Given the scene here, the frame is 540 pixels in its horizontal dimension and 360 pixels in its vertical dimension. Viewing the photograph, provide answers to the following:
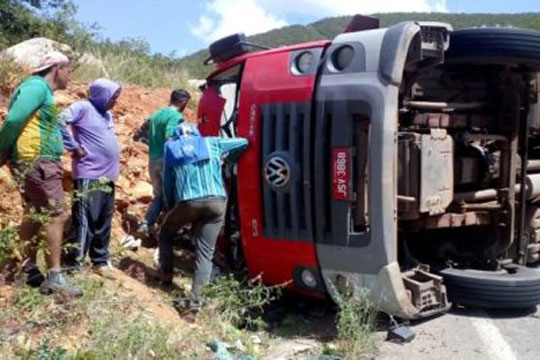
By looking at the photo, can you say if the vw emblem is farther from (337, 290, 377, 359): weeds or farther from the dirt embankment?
the dirt embankment

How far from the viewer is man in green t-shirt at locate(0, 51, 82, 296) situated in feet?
15.4

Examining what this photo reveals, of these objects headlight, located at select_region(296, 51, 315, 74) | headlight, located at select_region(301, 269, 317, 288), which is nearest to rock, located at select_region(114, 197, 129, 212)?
headlight, located at select_region(301, 269, 317, 288)

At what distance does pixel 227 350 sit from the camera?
4.68 meters

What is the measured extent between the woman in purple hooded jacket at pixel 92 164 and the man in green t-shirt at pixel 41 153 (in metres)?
0.50

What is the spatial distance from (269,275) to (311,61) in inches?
67.0

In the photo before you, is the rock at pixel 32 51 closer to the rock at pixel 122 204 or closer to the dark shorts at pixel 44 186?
the rock at pixel 122 204

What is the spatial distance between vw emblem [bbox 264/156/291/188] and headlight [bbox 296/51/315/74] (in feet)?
2.27

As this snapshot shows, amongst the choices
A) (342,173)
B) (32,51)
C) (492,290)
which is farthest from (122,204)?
(32,51)

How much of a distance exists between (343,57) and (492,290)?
2.17 meters

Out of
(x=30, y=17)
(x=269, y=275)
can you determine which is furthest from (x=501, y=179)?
(x=30, y=17)

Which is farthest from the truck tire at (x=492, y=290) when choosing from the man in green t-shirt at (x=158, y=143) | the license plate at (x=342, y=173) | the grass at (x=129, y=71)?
the grass at (x=129, y=71)

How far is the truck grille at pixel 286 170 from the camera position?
5289 mm

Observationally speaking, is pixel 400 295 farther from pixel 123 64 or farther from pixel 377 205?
pixel 123 64

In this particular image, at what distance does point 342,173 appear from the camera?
511 centimetres
